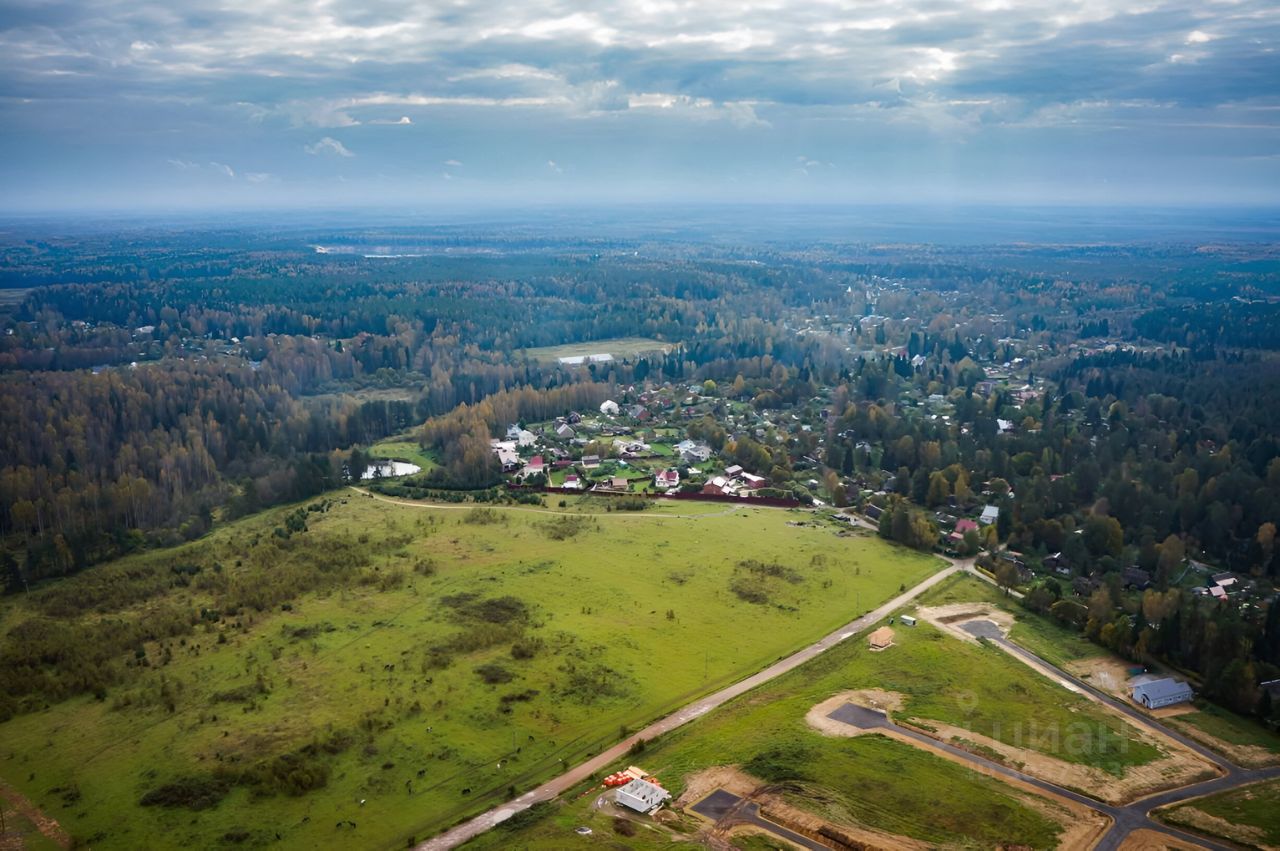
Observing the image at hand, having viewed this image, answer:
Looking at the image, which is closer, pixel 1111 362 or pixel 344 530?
pixel 344 530

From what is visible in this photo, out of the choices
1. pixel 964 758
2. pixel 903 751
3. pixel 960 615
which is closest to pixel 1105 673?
pixel 960 615

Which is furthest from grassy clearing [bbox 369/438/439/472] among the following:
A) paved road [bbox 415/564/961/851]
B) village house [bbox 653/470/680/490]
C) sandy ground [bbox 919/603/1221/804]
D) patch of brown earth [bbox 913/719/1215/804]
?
sandy ground [bbox 919/603/1221/804]

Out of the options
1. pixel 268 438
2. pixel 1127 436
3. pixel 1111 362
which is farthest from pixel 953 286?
pixel 268 438

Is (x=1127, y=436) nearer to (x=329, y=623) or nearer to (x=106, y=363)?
(x=329, y=623)

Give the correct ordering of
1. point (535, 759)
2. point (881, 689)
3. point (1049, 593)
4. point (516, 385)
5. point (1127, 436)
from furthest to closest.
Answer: point (516, 385) → point (1127, 436) → point (1049, 593) → point (881, 689) → point (535, 759)

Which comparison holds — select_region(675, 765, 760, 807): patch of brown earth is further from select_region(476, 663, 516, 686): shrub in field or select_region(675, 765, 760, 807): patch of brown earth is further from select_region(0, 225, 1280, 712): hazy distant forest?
select_region(0, 225, 1280, 712): hazy distant forest

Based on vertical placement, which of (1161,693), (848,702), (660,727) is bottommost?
(660,727)

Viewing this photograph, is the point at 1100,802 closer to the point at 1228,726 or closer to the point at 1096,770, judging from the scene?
the point at 1096,770
